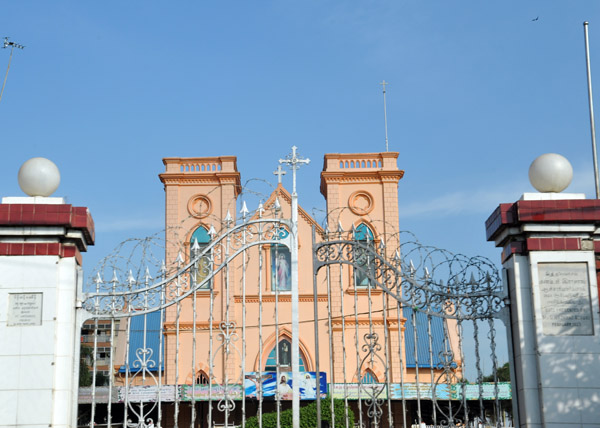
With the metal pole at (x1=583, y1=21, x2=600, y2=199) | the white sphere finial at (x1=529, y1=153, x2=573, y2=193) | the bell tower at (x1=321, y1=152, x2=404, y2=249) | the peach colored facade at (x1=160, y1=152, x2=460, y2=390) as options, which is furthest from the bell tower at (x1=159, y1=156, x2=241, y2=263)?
the white sphere finial at (x1=529, y1=153, x2=573, y2=193)

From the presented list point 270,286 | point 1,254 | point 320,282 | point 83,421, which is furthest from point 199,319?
point 1,254

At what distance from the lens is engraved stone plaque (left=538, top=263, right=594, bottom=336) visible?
27.4 ft

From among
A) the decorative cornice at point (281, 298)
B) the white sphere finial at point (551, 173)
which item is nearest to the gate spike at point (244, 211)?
the white sphere finial at point (551, 173)

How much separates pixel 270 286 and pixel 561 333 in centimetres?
1656

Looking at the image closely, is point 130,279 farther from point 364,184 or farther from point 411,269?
point 364,184

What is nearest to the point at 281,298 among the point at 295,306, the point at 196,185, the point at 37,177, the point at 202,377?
the point at 202,377

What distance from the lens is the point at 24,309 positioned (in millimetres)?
8391

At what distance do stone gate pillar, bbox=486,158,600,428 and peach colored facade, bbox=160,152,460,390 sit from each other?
15228 millimetres

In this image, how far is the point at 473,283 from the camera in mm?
9102

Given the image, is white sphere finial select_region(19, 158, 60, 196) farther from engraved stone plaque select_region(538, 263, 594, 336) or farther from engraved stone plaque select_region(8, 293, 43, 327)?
engraved stone plaque select_region(538, 263, 594, 336)

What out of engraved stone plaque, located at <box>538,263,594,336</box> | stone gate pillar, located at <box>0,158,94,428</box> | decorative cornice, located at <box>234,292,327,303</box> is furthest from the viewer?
decorative cornice, located at <box>234,292,327,303</box>

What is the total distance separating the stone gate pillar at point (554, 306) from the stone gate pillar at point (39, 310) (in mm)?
4930

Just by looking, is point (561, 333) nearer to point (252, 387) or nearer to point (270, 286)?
point (252, 387)

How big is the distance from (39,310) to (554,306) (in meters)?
5.69
